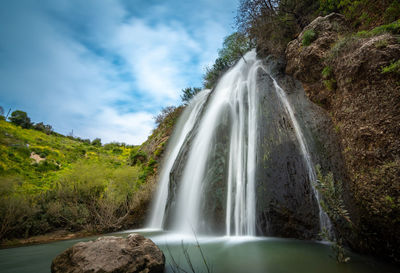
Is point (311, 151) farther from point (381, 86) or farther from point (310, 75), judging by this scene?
point (310, 75)

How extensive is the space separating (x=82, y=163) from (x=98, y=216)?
3.60m

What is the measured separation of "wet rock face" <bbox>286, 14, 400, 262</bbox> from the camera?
3600 millimetres

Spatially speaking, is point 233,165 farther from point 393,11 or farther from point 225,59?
point 225,59

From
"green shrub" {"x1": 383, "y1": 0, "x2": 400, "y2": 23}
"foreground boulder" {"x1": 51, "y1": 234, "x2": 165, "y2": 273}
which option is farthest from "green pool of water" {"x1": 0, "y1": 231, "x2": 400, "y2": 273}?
"green shrub" {"x1": 383, "y1": 0, "x2": 400, "y2": 23}

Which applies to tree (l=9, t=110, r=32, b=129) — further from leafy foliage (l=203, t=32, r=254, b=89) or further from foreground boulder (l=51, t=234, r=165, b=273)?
foreground boulder (l=51, t=234, r=165, b=273)

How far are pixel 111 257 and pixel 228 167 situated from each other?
543 centimetres

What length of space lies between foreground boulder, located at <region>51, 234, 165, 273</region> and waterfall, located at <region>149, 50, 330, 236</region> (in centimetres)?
361

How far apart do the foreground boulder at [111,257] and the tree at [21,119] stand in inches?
1551

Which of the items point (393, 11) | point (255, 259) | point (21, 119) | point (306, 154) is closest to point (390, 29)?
point (393, 11)

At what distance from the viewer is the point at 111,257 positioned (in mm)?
2928

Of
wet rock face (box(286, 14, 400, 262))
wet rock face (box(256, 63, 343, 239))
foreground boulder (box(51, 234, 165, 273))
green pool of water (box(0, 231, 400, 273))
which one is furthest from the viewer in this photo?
wet rock face (box(256, 63, 343, 239))

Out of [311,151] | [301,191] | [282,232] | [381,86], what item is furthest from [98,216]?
[381,86]

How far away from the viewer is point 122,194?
10.5m

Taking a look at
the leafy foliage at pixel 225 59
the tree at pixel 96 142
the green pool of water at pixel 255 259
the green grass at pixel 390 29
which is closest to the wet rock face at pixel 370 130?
the green grass at pixel 390 29
